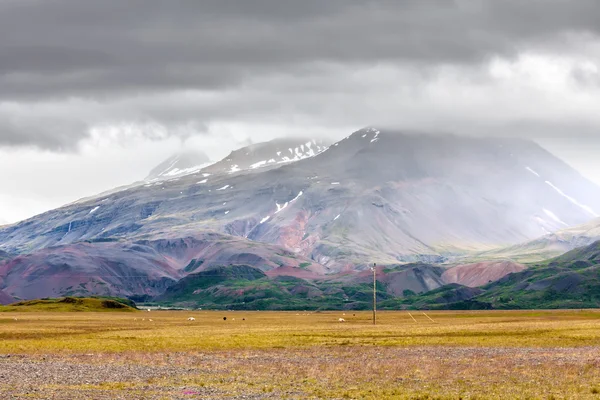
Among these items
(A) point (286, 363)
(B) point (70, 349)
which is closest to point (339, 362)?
(A) point (286, 363)

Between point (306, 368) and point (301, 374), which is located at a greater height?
point (306, 368)

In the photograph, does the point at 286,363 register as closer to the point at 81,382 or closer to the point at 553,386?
the point at 81,382

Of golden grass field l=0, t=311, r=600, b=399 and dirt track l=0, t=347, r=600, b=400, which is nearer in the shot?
dirt track l=0, t=347, r=600, b=400

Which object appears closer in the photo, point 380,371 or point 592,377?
point 592,377

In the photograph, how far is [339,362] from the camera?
9044 centimetres

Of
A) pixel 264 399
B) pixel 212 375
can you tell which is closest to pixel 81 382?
pixel 212 375

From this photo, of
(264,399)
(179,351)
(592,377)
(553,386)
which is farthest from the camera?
(179,351)

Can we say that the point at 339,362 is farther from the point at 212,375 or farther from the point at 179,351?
the point at 179,351

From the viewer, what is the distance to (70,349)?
109m

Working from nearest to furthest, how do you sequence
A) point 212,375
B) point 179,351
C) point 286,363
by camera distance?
point 212,375, point 286,363, point 179,351

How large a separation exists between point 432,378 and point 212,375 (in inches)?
711

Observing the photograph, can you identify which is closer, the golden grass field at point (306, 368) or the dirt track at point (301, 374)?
the dirt track at point (301, 374)

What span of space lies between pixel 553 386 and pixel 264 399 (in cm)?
2096

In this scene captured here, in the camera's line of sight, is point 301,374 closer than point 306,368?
Yes
